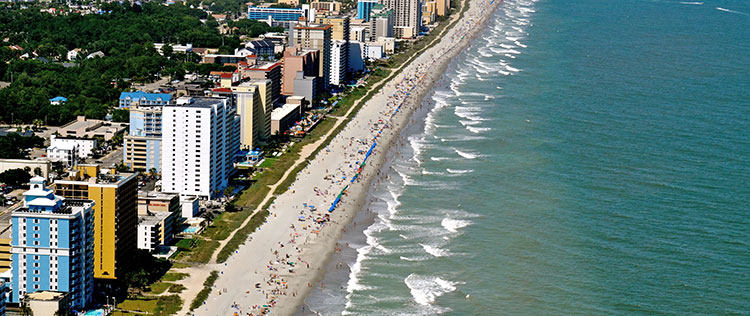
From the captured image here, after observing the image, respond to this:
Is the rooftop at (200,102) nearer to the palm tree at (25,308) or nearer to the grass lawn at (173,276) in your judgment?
the grass lawn at (173,276)

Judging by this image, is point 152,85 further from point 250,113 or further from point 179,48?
point 250,113

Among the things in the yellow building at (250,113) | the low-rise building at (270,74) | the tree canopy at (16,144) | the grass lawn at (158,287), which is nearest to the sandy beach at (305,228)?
the grass lawn at (158,287)

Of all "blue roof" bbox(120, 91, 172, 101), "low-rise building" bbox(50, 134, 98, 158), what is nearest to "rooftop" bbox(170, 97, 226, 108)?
"low-rise building" bbox(50, 134, 98, 158)

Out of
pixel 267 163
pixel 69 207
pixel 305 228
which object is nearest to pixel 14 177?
pixel 267 163

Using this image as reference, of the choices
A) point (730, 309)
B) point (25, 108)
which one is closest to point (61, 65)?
point (25, 108)

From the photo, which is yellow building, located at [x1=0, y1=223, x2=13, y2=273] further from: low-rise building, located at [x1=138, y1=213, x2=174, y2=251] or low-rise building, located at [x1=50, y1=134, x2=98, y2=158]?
low-rise building, located at [x1=50, y1=134, x2=98, y2=158]

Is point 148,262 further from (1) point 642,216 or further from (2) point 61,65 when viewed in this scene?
(2) point 61,65
